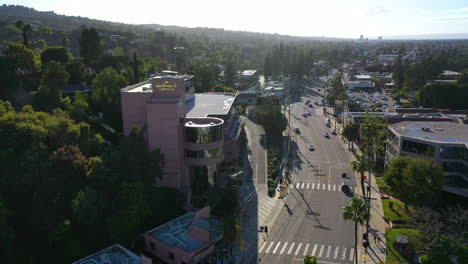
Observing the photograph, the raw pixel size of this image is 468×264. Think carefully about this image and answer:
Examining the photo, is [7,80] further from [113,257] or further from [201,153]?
[113,257]

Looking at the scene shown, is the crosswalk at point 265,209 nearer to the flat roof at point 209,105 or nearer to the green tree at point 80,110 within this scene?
the flat roof at point 209,105

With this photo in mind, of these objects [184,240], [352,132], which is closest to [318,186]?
[352,132]

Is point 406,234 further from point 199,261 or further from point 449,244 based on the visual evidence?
point 199,261

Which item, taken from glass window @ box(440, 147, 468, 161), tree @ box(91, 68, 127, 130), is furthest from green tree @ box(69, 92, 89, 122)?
glass window @ box(440, 147, 468, 161)

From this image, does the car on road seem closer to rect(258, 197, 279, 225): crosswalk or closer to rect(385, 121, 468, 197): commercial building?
rect(385, 121, 468, 197): commercial building

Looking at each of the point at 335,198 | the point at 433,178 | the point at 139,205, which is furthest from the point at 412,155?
the point at 139,205
